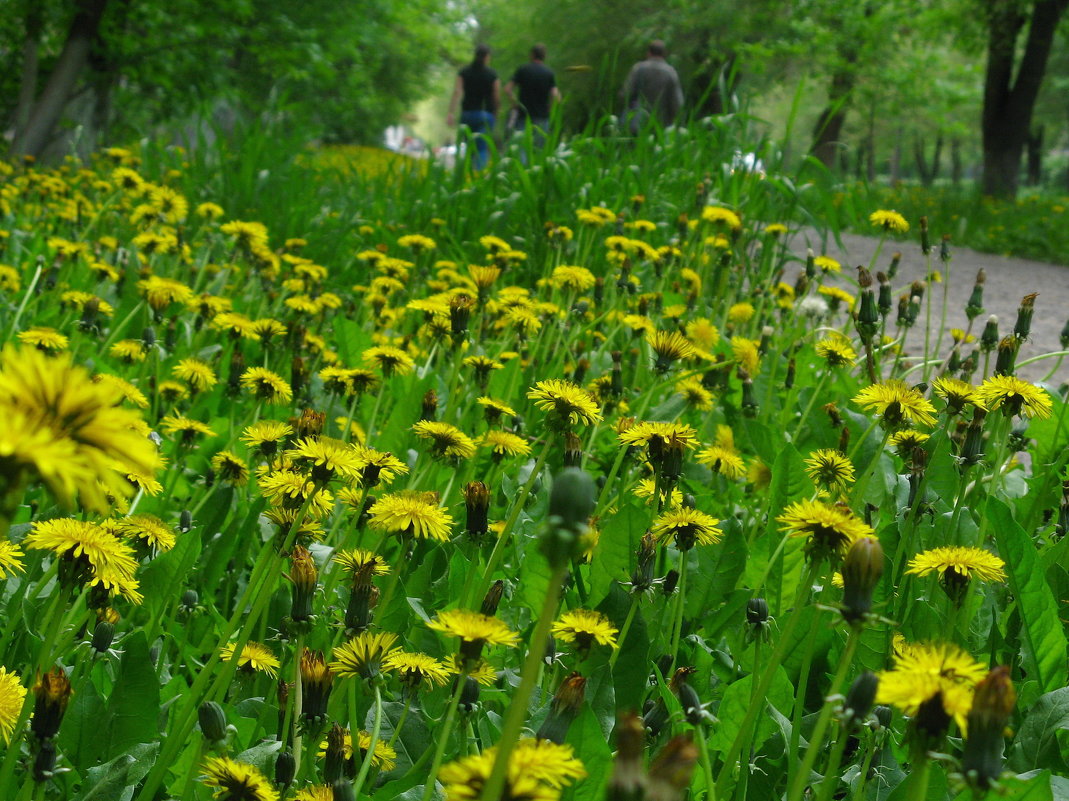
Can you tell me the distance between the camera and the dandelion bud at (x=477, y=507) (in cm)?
124

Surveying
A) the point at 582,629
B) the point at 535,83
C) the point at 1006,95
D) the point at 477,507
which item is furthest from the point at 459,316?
the point at 1006,95

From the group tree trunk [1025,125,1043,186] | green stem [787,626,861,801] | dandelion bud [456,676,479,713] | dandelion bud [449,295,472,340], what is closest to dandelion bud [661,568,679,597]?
dandelion bud [456,676,479,713]

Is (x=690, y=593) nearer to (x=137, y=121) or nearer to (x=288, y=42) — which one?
(x=288, y=42)

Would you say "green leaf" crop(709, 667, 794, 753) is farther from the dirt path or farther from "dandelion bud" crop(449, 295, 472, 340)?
the dirt path

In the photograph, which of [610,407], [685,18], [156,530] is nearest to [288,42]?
[610,407]

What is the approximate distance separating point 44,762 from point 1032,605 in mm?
1248

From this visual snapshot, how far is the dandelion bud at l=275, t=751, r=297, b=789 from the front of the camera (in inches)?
36.9

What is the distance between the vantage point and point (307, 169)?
18.1 ft

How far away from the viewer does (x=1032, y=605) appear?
1363mm

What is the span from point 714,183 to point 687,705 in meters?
3.92

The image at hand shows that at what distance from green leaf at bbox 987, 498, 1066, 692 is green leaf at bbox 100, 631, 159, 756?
1.14m

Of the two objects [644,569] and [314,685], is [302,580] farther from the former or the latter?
[644,569]

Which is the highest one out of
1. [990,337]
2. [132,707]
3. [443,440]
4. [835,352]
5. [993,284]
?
[993,284]

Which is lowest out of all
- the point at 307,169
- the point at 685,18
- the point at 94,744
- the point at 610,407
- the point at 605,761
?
the point at 94,744
